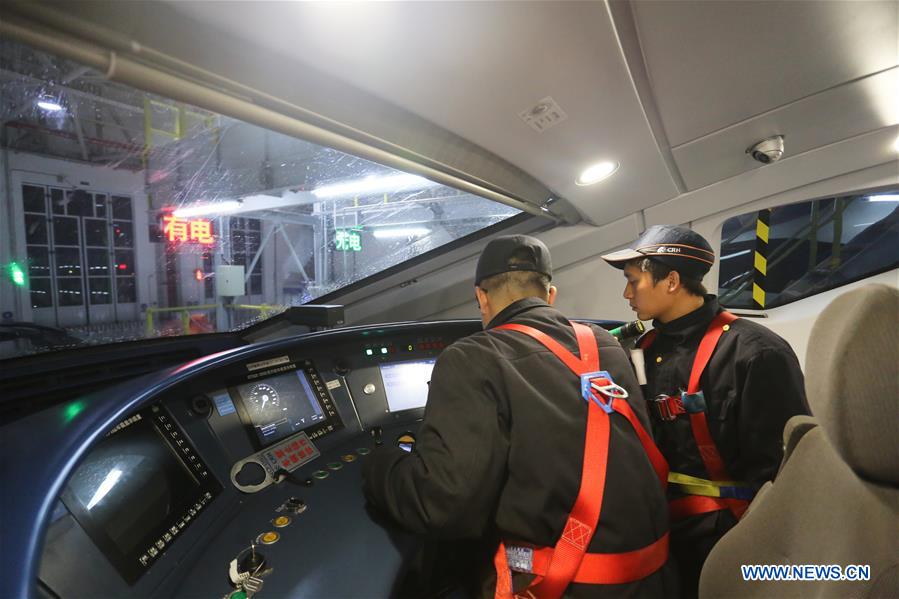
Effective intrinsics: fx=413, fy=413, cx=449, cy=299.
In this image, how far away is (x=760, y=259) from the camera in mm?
3162

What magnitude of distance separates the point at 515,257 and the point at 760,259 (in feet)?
9.32

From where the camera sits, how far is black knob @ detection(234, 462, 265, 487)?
1313 mm

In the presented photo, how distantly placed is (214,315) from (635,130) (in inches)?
100

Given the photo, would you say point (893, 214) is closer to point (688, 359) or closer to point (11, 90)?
point (688, 359)

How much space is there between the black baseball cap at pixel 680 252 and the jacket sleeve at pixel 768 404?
14.9 inches

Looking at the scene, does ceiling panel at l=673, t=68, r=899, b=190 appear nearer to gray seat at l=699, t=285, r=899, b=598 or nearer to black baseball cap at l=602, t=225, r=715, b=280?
black baseball cap at l=602, t=225, r=715, b=280

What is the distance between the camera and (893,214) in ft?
9.72

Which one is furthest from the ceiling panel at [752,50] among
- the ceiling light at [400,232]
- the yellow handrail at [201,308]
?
the yellow handrail at [201,308]

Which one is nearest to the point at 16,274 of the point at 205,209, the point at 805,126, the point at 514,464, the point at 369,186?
the point at 205,209

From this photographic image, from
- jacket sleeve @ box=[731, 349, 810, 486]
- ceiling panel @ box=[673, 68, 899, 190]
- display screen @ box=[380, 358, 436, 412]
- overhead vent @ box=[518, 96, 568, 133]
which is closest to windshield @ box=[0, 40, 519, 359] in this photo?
overhead vent @ box=[518, 96, 568, 133]

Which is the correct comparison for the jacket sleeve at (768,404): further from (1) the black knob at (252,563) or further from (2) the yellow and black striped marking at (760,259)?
(2) the yellow and black striped marking at (760,259)

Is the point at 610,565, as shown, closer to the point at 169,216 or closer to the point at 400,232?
the point at 400,232

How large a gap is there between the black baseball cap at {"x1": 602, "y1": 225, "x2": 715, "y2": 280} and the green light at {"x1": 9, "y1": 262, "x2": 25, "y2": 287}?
2.56m

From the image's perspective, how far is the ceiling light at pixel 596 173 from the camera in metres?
1.87
